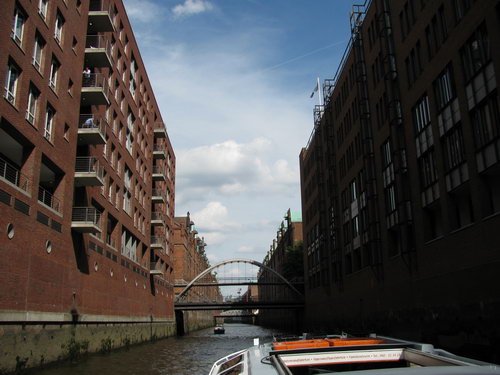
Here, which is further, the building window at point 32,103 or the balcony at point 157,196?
the balcony at point 157,196

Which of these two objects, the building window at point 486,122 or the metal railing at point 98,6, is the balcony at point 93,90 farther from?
the building window at point 486,122

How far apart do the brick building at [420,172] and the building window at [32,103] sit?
63.8 feet

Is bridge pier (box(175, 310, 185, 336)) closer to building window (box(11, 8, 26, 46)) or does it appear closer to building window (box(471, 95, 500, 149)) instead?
building window (box(11, 8, 26, 46))

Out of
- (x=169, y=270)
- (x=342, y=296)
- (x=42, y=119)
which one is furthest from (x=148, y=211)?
(x=42, y=119)

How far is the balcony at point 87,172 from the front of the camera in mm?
27766

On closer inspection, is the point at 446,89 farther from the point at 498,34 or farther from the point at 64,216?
the point at 64,216

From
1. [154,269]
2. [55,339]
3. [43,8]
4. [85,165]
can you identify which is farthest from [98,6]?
[154,269]

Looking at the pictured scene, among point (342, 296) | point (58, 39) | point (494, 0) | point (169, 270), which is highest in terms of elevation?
point (58, 39)

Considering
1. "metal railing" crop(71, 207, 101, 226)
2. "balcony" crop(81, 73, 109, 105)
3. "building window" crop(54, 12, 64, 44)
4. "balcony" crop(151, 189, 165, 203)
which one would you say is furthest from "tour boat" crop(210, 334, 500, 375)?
"balcony" crop(151, 189, 165, 203)

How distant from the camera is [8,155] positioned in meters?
23.3

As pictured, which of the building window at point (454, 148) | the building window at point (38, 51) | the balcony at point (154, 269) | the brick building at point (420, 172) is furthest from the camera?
the balcony at point (154, 269)

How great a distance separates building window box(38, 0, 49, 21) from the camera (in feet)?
77.0

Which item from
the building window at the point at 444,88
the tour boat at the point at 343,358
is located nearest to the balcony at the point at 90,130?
the building window at the point at 444,88

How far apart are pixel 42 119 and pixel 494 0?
20230mm
